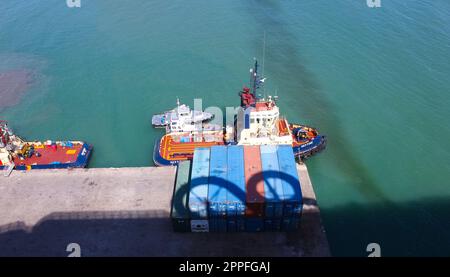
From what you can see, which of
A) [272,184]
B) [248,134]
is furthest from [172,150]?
[272,184]

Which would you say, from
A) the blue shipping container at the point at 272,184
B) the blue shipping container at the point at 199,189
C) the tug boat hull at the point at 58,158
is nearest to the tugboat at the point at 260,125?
the blue shipping container at the point at 272,184

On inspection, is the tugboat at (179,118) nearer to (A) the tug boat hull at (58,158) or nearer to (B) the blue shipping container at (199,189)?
(A) the tug boat hull at (58,158)

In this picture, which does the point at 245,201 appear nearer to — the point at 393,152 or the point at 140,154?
the point at 140,154

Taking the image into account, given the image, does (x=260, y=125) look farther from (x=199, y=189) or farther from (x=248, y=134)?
(x=199, y=189)

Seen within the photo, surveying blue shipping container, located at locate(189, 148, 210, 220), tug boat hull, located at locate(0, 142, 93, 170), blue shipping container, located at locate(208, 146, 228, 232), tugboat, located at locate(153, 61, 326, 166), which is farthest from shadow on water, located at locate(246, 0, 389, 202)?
tug boat hull, located at locate(0, 142, 93, 170)

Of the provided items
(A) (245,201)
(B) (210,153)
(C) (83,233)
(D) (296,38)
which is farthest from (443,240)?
(D) (296,38)

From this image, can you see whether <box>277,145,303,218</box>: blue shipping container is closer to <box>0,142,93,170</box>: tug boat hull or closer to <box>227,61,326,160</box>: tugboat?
<box>227,61,326,160</box>: tugboat
